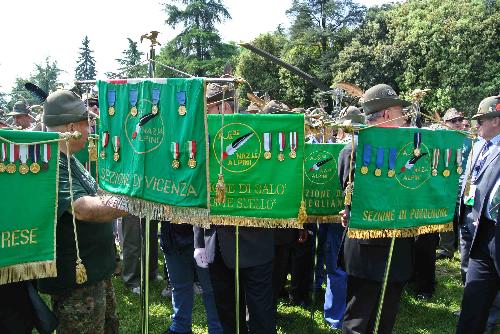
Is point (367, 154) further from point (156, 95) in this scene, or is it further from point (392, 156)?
point (156, 95)

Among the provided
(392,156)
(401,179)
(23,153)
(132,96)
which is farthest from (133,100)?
(401,179)

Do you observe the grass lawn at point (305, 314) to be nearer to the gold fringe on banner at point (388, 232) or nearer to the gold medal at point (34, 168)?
the gold fringe on banner at point (388, 232)

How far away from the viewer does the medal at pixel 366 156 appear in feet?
11.0

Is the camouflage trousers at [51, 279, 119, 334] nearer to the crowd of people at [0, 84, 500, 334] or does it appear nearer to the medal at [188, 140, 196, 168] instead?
the crowd of people at [0, 84, 500, 334]

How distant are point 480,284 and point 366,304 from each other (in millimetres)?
1145

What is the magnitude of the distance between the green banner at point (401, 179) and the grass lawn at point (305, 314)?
204 centimetres

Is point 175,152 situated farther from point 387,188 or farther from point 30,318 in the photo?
point 387,188

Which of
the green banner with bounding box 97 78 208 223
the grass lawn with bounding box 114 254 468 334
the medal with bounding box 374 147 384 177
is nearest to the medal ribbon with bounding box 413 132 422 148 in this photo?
the medal with bounding box 374 147 384 177

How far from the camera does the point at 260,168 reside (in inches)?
151

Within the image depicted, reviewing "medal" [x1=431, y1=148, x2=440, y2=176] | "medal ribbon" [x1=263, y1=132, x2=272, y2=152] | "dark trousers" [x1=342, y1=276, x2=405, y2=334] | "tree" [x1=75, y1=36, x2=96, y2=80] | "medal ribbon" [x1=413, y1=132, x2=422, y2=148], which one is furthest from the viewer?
"tree" [x1=75, y1=36, x2=96, y2=80]

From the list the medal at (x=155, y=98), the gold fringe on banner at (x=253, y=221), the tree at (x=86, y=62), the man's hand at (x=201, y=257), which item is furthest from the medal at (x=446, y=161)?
the tree at (x=86, y=62)

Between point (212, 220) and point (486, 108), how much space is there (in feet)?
9.55

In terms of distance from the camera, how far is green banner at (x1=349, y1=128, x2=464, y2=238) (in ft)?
11.1

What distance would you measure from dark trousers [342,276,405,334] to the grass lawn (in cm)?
133
